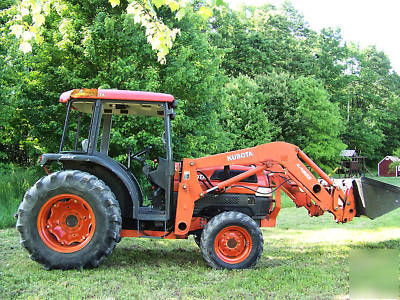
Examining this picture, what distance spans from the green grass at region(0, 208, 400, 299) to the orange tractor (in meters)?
0.37

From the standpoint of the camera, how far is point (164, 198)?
6215mm

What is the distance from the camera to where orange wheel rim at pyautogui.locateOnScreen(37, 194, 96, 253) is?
5.59m

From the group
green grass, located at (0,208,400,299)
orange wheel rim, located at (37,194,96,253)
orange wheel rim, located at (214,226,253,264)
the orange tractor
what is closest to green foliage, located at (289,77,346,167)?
green grass, located at (0,208,400,299)

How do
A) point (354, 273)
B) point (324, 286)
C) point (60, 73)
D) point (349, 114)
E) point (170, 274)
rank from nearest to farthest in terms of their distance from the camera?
point (354, 273) < point (324, 286) < point (170, 274) < point (60, 73) < point (349, 114)

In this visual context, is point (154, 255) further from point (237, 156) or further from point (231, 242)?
point (237, 156)

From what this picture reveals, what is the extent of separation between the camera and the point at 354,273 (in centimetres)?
447

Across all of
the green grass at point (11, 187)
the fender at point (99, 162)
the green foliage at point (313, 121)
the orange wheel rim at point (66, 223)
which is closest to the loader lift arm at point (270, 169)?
the fender at point (99, 162)

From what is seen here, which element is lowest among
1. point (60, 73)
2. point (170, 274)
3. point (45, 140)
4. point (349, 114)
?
point (170, 274)

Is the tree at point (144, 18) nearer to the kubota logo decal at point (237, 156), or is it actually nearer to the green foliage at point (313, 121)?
the kubota logo decal at point (237, 156)

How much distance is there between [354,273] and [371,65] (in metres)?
51.4

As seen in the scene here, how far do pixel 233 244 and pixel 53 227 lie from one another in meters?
2.42

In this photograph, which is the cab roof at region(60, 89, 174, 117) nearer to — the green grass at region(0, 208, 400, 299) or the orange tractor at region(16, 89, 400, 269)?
the orange tractor at region(16, 89, 400, 269)

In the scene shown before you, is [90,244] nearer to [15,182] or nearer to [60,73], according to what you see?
[15,182]

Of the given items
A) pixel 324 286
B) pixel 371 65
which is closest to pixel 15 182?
pixel 324 286
